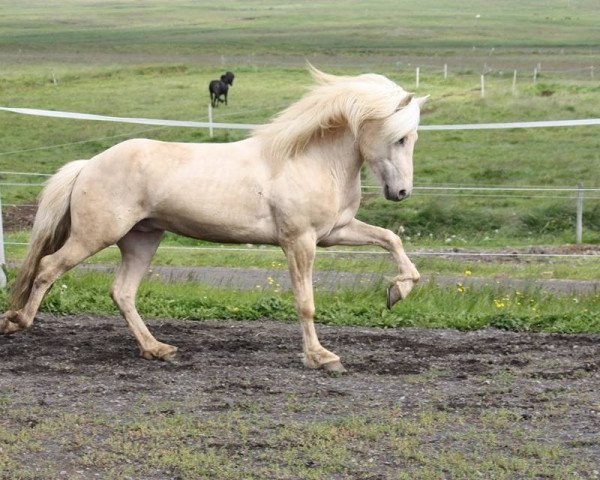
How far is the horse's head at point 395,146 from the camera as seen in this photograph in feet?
24.0

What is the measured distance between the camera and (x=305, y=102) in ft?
25.2

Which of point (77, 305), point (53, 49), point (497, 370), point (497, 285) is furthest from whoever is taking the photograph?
point (53, 49)

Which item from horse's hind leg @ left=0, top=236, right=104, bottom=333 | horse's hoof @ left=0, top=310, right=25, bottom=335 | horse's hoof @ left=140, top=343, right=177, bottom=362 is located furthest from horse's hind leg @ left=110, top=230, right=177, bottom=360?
horse's hoof @ left=0, top=310, right=25, bottom=335

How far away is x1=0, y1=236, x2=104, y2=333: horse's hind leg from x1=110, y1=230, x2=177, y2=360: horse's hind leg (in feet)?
1.18

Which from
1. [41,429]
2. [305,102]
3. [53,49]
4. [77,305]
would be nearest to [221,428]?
[41,429]

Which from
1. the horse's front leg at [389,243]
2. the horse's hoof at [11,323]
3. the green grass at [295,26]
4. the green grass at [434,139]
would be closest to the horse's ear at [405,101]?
the horse's front leg at [389,243]

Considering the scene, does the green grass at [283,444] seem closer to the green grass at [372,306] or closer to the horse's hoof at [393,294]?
the horse's hoof at [393,294]

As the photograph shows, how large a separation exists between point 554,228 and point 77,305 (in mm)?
10141

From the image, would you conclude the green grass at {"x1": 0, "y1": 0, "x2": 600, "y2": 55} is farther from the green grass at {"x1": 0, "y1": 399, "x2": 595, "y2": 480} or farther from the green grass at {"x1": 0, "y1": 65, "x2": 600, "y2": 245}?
the green grass at {"x1": 0, "y1": 399, "x2": 595, "y2": 480}

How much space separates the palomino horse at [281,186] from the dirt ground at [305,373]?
38cm

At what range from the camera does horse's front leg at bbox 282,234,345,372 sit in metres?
7.38

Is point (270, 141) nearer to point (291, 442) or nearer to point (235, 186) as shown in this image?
point (235, 186)

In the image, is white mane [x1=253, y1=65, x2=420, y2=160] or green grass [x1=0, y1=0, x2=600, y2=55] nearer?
white mane [x1=253, y1=65, x2=420, y2=160]

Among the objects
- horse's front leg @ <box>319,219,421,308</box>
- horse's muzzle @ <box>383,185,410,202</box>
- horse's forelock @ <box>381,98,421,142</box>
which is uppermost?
horse's forelock @ <box>381,98,421,142</box>
